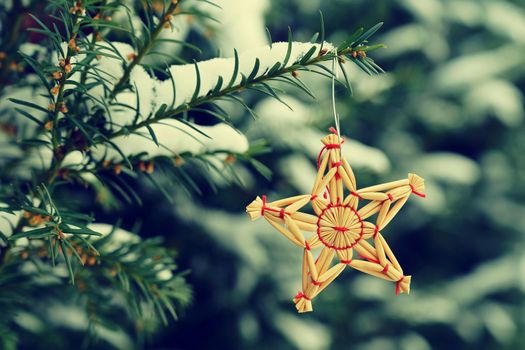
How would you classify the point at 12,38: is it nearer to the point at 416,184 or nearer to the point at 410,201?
the point at 416,184

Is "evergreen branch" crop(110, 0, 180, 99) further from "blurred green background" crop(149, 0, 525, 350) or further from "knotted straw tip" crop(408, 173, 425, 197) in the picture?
"blurred green background" crop(149, 0, 525, 350)

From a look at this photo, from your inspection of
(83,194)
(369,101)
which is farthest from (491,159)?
(83,194)

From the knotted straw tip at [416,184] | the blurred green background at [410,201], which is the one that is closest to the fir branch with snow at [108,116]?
the knotted straw tip at [416,184]

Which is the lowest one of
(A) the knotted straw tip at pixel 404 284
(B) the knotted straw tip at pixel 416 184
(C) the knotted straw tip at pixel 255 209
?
(A) the knotted straw tip at pixel 404 284

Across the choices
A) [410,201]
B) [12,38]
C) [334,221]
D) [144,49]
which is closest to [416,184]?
[334,221]

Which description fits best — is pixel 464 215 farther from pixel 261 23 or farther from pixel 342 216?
pixel 342 216

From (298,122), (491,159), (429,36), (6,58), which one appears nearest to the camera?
(6,58)

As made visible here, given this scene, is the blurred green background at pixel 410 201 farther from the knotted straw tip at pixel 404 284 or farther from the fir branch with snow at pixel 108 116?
the knotted straw tip at pixel 404 284
